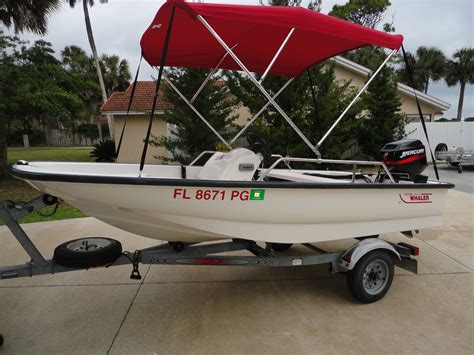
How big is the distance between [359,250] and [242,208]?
1.32 meters

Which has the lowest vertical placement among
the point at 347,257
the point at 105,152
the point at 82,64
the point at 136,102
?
the point at 105,152

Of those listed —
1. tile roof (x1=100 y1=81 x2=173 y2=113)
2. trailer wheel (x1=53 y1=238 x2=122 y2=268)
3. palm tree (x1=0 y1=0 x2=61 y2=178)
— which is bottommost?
trailer wheel (x1=53 y1=238 x2=122 y2=268)

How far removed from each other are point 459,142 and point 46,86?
57.0 ft

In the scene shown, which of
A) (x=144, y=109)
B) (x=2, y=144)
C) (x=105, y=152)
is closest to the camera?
(x=2, y=144)

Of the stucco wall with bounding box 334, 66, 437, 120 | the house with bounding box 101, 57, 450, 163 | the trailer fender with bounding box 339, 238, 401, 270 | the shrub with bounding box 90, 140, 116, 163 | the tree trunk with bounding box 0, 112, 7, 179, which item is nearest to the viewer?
the trailer fender with bounding box 339, 238, 401, 270

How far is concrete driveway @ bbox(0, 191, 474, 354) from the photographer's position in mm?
2719

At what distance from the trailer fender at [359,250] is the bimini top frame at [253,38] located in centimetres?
100

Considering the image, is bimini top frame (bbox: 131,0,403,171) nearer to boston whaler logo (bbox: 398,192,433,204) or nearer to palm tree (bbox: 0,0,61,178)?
boston whaler logo (bbox: 398,192,433,204)

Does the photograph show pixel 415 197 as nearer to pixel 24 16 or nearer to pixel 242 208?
pixel 242 208

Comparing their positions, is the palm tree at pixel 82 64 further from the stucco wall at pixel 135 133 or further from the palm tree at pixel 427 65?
the palm tree at pixel 427 65

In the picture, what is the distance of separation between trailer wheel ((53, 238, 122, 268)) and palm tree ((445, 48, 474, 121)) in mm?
40213

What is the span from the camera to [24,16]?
Result: 11.1m

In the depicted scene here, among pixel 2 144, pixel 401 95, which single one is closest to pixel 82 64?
pixel 2 144

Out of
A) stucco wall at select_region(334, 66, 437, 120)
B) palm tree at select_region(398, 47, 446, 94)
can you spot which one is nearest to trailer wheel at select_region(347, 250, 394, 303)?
stucco wall at select_region(334, 66, 437, 120)
